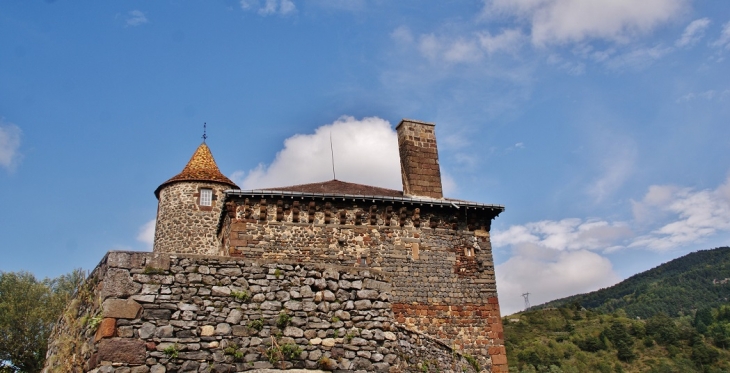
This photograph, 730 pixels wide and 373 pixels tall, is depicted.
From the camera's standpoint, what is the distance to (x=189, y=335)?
634 cm

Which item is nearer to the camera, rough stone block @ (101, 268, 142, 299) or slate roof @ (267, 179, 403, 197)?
rough stone block @ (101, 268, 142, 299)

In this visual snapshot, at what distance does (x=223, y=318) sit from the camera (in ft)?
21.5

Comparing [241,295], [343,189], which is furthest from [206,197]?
[241,295]

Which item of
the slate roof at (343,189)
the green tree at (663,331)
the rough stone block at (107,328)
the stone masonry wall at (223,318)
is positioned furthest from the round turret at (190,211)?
the green tree at (663,331)

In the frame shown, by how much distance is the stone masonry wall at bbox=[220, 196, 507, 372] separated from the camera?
1527cm

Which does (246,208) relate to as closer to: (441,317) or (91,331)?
(441,317)

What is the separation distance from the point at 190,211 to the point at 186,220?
0.39 metres

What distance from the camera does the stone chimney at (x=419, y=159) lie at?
17.5m

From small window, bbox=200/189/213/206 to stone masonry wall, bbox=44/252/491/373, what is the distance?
1437 cm

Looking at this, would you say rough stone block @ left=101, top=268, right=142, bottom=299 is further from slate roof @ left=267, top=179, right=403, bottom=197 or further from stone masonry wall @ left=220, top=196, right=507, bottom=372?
slate roof @ left=267, top=179, right=403, bottom=197

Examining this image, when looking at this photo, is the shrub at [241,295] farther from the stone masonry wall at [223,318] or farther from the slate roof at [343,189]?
the slate roof at [343,189]

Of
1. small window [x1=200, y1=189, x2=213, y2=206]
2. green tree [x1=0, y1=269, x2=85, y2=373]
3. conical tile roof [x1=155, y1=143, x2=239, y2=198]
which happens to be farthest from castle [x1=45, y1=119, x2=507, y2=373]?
green tree [x1=0, y1=269, x2=85, y2=373]

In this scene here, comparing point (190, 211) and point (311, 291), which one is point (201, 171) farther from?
point (311, 291)

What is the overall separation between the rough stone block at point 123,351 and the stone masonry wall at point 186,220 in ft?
48.0
